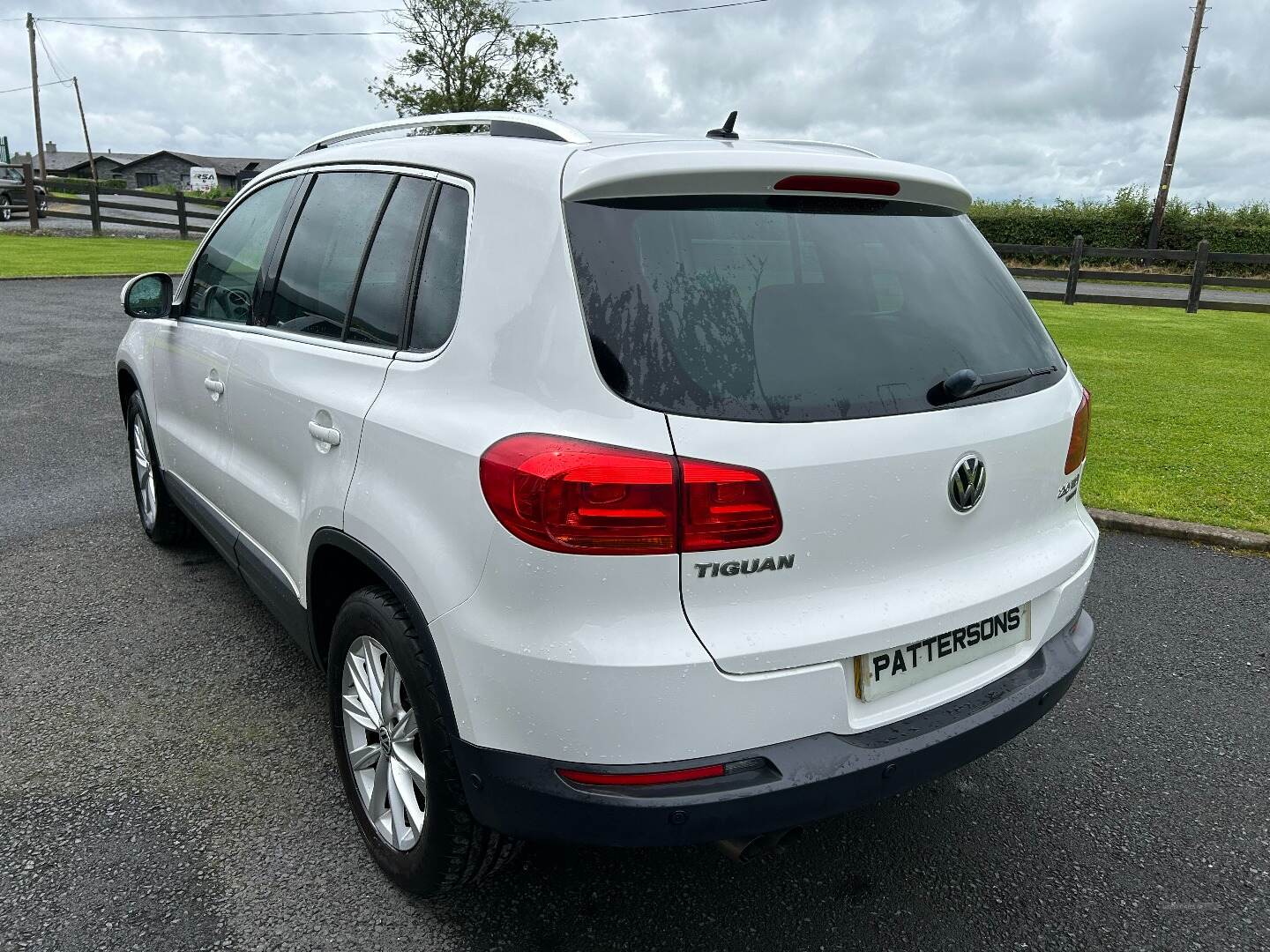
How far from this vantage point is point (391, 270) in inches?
93.4

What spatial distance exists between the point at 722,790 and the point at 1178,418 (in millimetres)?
7552

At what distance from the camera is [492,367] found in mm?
1924

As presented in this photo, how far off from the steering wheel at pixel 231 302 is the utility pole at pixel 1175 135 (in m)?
31.6

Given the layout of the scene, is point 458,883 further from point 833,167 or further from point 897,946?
point 833,167

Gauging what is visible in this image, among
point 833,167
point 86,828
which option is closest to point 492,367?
point 833,167

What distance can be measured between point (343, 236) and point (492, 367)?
41.0 inches

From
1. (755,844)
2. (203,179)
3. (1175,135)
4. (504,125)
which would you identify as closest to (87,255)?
(504,125)

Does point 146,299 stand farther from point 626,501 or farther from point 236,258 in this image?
point 626,501

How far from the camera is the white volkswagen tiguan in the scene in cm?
175

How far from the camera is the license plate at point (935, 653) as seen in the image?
1923 millimetres

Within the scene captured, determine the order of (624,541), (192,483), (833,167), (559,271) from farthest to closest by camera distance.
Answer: (192,483), (833,167), (559,271), (624,541)

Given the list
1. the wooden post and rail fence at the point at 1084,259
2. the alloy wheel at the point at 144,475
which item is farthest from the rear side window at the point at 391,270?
the wooden post and rail fence at the point at 1084,259

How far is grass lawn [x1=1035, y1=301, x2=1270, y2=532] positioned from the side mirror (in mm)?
4842

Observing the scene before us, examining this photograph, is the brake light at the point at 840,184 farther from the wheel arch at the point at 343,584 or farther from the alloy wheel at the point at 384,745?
the alloy wheel at the point at 384,745
